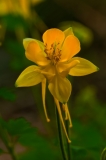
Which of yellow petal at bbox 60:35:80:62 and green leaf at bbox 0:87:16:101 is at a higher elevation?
yellow petal at bbox 60:35:80:62

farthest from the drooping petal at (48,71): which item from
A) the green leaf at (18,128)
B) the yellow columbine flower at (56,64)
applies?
the green leaf at (18,128)

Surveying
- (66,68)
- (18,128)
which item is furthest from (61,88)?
(18,128)

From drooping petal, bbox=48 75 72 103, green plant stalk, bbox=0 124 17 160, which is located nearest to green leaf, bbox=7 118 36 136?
green plant stalk, bbox=0 124 17 160

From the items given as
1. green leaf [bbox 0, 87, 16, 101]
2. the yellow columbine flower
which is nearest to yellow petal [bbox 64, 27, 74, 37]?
the yellow columbine flower

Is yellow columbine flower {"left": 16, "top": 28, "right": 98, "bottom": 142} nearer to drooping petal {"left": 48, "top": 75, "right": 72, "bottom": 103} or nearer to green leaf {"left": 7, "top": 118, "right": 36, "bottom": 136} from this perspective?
drooping petal {"left": 48, "top": 75, "right": 72, "bottom": 103}

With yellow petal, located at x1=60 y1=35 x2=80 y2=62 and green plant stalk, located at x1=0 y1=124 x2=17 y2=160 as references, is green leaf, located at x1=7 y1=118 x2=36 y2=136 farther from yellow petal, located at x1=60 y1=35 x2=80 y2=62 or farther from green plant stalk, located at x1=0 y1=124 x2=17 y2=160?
yellow petal, located at x1=60 y1=35 x2=80 y2=62

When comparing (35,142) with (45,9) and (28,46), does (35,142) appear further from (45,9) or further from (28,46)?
(45,9)

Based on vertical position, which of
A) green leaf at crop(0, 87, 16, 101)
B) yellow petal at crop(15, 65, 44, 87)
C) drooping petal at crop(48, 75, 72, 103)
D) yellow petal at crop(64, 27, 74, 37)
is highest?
yellow petal at crop(64, 27, 74, 37)
